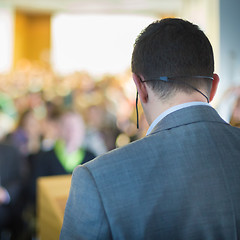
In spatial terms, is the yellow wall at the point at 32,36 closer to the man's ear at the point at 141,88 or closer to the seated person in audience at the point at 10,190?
the seated person in audience at the point at 10,190

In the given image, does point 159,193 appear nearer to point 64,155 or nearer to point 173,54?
point 173,54

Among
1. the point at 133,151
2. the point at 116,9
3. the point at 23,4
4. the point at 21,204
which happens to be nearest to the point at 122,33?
the point at 116,9

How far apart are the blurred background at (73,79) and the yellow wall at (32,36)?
0.12 feet

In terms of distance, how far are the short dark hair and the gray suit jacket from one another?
11cm

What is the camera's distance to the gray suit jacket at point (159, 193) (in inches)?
23.5

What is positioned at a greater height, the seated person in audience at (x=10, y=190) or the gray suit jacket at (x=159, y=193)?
the gray suit jacket at (x=159, y=193)

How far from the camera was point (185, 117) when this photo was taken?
0.66 metres

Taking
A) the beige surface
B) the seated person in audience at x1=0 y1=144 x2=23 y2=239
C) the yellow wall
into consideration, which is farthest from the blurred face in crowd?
the yellow wall

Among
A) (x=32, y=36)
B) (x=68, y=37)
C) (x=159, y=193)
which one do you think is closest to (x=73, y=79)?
(x=68, y=37)

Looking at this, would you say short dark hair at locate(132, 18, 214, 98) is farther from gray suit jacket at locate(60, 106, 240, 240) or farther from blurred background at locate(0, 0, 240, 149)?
blurred background at locate(0, 0, 240, 149)

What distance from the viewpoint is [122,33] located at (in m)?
12.9

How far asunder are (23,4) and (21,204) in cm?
999

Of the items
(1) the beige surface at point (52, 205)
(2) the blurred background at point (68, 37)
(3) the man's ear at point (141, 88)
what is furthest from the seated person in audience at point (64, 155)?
(2) the blurred background at point (68, 37)

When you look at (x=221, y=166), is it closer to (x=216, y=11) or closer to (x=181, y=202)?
(x=181, y=202)
